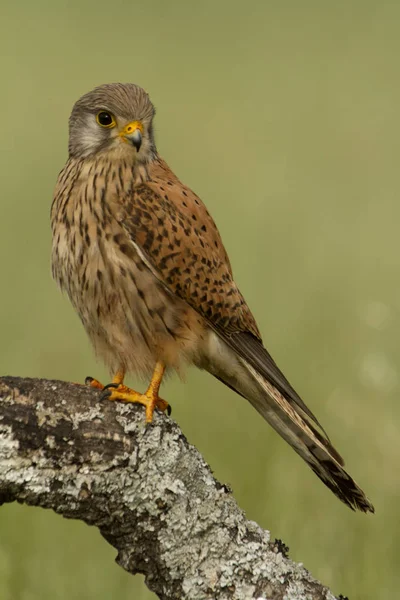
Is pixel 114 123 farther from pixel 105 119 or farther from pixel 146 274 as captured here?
pixel 146 274

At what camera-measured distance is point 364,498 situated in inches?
114

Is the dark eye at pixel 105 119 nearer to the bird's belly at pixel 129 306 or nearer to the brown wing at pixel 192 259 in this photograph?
the brown wing at pixel 192 259

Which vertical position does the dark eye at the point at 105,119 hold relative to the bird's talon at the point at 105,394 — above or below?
above

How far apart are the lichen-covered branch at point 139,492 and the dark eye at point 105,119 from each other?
3.75 feet

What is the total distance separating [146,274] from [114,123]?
0.59 metres

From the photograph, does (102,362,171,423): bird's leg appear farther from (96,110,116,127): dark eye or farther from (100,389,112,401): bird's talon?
(96,110,116,127): dark eye

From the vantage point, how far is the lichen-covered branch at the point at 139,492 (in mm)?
2326

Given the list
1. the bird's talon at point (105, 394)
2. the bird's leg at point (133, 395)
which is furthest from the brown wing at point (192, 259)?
the bird's talon at point (105, 394)

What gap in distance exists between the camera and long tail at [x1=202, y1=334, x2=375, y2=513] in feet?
9.62

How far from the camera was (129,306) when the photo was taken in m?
3.10

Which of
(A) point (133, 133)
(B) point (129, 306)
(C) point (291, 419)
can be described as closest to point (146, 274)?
(B) point (129, 306)

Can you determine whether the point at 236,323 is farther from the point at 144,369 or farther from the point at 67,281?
the point at 67,281

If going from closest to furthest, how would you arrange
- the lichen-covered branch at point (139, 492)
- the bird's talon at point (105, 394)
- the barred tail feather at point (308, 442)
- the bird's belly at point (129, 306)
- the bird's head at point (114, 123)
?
the lichen-covered branch at point (139, 492) → the bird's talon at point (105, 394) → the barred tail feather at point (308, 442) → the bird's belly at point (129, 306) → the bird's head at point (114, 123)

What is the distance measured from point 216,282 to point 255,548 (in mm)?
1029
